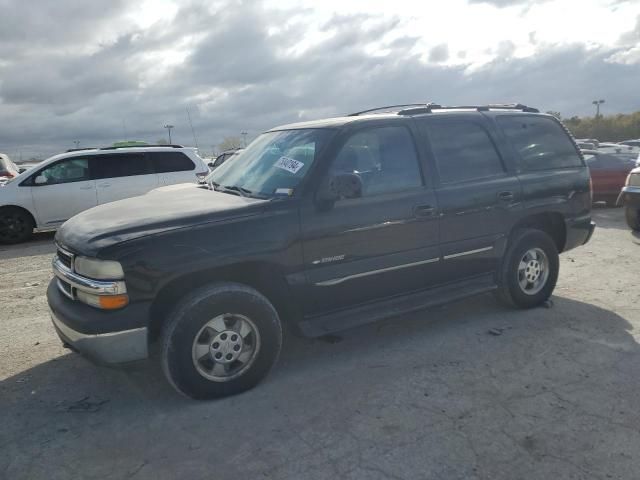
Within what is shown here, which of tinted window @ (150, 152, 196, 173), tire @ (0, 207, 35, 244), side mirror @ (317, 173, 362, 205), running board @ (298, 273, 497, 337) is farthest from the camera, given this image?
tinted window @ (150, 152, 196, 173)

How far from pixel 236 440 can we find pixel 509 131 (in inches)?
148

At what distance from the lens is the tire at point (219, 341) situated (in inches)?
130

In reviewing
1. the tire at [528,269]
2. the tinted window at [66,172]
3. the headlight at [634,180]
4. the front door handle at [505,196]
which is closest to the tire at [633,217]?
the headlight at [634,180]

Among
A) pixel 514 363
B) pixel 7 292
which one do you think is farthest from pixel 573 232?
pixel 7 292

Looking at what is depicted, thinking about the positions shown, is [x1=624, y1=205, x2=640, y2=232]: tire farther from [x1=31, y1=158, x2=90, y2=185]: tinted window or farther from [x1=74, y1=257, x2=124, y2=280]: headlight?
[x1=31, y1=158, x2=90, y2=185]: tinted window

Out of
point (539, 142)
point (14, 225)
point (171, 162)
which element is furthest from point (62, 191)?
point (539, 142)

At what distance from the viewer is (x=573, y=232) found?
5.29 m

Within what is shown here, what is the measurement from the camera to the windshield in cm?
389

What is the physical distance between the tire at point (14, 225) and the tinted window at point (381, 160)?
851 cm

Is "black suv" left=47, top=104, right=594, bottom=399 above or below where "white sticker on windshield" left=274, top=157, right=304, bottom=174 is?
below

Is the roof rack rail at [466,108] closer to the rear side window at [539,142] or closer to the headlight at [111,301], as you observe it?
the rear side window at [539,142]

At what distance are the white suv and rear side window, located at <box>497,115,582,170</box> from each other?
7.83 metres


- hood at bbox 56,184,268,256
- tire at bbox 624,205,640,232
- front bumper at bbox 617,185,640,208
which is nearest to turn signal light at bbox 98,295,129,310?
hood at bbox 56,184,268,256

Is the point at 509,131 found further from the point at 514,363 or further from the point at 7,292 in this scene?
the point at 7,292
